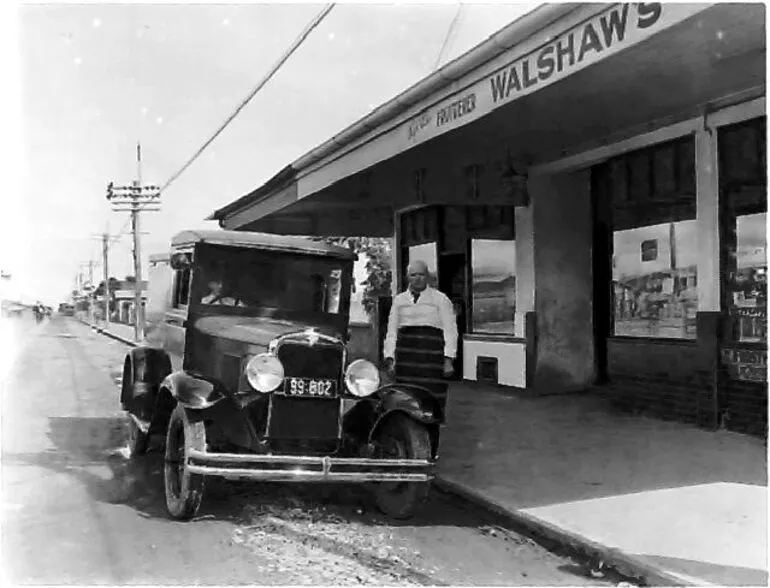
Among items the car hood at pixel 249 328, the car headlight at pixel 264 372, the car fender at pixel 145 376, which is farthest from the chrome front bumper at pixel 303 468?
the car fender at pixel 145 376

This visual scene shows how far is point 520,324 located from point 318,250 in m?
6.17

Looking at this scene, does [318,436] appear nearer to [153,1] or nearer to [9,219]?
[9,219]

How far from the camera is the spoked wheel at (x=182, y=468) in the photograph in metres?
5.68

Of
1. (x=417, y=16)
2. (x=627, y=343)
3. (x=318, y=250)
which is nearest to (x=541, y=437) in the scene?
(x=627, y=343)

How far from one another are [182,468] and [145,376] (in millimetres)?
1825

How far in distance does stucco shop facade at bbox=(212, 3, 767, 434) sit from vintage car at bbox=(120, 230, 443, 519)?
8.86ft

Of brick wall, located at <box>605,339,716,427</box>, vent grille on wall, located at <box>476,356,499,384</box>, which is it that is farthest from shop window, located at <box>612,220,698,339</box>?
vent grille on wall, located at <box>476,356,499,384</box>

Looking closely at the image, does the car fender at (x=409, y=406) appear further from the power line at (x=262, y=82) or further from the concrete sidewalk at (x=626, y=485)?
the power line at (x=262, y=82)

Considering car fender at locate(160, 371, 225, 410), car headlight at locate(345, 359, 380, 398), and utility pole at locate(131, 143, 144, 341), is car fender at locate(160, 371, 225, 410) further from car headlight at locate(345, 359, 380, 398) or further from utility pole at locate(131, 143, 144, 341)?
utility pole at locate(131, 143, 144, 341)

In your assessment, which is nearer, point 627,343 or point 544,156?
point 627,343

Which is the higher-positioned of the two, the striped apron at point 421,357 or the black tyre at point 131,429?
the striped apron at point 421,357

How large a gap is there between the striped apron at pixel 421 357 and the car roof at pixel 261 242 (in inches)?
32.9

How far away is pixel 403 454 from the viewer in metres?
6.14

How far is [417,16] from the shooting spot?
6.05 m
